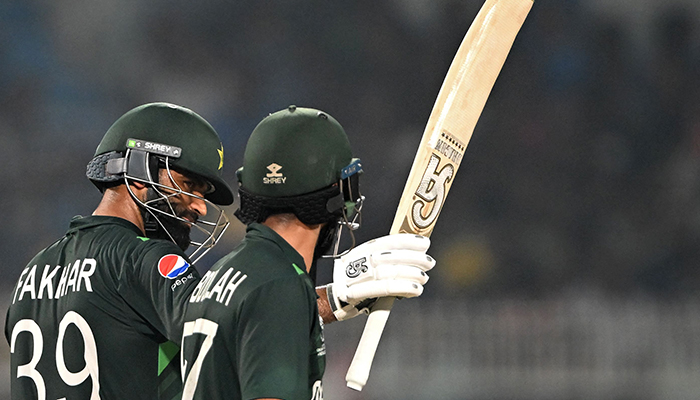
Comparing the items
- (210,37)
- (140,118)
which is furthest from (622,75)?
(140,118)

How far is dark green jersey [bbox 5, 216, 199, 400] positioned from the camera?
66.6 inches

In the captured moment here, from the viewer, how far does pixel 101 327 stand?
170cm

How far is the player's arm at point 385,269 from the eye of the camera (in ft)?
5.51

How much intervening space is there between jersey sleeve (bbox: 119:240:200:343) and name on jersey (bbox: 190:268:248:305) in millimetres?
216

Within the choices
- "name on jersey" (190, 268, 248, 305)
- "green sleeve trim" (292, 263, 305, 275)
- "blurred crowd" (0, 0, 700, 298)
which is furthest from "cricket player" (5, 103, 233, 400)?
"blurred crowd" (0, 0, 700, 298)

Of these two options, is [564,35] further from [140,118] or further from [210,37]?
[140,118]

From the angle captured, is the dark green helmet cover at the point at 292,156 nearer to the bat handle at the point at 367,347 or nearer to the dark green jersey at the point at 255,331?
the dark green jersey at the point at 255,331

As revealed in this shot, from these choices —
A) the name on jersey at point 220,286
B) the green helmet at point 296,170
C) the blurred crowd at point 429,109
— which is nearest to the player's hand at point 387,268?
the green helmet at point 296,170

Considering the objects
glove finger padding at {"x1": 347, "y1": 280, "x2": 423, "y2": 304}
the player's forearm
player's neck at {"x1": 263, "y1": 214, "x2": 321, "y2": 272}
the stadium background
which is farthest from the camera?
the stadium background

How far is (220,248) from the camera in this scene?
5820 millimetres

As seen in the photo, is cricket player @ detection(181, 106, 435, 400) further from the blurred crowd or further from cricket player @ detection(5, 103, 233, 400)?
the blurred crowd

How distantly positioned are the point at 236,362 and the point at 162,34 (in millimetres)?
5380

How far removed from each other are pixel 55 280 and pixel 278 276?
803 mm

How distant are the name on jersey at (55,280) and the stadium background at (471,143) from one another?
3424mm
